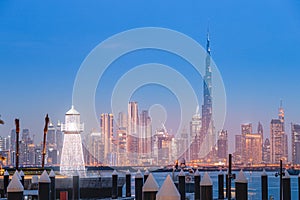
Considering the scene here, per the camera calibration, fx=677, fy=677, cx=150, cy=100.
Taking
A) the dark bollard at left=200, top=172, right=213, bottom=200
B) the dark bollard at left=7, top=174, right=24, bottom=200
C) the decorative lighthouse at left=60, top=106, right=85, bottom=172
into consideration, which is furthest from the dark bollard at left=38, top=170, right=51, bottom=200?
the decorative lighthouse at left=60, top=106, right=85, bottom=172

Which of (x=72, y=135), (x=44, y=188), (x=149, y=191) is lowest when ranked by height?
(x=44, y=188)

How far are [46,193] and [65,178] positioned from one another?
18.2 meters

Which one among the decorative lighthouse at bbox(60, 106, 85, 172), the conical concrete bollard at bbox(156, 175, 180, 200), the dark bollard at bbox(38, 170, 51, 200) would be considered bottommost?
the dark bollard at bbox(38, 170, 51, 200)

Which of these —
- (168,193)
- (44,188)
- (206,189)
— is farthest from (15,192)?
(168,193)

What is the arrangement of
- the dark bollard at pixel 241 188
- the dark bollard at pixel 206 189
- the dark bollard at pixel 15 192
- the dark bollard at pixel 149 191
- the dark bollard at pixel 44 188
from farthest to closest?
the dark bollard at pixel 44 188 → the dark bollard at pixel 241 188 → the dark bollard at pixel 206 189 → the dark bollard at pixel 15 192 → the dark bollard at pixel 149 191

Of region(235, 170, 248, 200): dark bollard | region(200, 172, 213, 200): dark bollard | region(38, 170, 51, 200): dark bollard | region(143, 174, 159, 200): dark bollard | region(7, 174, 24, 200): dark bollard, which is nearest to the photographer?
region(143, 174, 159, 200): dark bollard

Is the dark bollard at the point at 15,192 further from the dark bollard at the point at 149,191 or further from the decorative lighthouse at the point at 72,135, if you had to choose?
the decorative lighthouse at the point at 72,135

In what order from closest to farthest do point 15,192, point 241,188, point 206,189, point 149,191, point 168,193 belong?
point 168,193 < point 149,191 < point 15,192 < point 206,189 < point 241,188

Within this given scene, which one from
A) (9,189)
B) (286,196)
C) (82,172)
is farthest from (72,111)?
(9,189)

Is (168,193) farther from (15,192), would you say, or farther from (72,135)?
(72,135)

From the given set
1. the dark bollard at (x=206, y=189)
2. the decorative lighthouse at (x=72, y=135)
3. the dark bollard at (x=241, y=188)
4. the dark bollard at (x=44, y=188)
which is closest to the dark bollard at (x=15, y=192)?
the dark bollard at (x=44, y=188)

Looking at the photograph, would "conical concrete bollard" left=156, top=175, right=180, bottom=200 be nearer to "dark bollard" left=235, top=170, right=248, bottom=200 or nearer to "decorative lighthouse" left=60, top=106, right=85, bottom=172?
"dark bollard" left=235, top=170, right=248, bottom=200

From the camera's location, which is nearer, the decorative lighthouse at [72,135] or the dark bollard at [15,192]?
the dark bollard at [15,192]

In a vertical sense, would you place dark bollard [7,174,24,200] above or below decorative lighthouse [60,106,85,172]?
below
